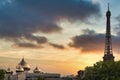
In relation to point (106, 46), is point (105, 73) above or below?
below

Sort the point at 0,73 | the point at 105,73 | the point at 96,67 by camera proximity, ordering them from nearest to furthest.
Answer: the point at 105,73 < the point at 96,67 < the point at 0,73

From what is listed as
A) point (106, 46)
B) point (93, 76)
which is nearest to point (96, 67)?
point (93, 76)

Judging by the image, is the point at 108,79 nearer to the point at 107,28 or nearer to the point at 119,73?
the point at 119,73

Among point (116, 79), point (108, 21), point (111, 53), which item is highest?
point (108, 21)

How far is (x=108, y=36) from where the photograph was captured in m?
189

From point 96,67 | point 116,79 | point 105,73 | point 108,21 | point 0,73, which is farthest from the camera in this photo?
point 108,21

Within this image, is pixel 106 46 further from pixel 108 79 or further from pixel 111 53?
pixel 108 79

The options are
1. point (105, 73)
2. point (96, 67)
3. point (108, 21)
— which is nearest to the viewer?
point (105, 73)

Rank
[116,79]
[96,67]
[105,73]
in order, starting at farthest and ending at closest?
[96,67]
[105,73]
[116,79]

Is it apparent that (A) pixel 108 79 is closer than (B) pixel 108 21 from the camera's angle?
Yes

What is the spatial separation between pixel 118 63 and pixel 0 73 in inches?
3078

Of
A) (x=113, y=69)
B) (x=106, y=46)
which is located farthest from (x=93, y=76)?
(x=106, y=46)

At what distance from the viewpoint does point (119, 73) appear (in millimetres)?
114250

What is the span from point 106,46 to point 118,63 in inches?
2842
